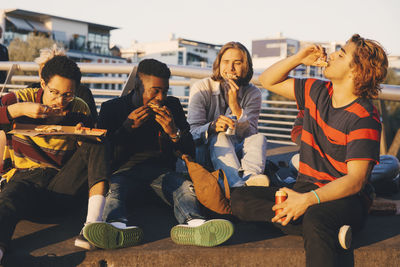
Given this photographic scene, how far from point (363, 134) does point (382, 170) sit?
5.27 ft

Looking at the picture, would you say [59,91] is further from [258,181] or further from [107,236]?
[258,181]

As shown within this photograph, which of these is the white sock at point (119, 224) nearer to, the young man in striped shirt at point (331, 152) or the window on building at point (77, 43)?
the young man in striped shirt at point (331, 152)

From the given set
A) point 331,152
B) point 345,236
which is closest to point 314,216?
point 345,236

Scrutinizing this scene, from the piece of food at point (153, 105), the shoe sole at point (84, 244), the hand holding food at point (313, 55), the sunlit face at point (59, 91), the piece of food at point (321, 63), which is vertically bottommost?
the shoe sole at point (84, 244)

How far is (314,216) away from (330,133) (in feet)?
2.08

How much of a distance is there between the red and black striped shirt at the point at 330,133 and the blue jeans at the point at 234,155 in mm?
557

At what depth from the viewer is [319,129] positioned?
2.92 m

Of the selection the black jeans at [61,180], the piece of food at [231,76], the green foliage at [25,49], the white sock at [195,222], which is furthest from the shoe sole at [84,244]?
the green foliage at [25,49]

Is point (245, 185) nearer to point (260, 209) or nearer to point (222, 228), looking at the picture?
point (260, 209)

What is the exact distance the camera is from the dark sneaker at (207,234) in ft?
8.18

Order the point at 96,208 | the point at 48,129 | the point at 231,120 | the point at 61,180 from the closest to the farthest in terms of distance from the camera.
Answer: the point at 96,208
the point at 48,129
the point at 61,180
the point at 231,120

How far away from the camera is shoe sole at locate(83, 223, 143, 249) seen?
2389mm

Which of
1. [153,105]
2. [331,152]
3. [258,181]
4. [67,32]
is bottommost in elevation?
[258,181]

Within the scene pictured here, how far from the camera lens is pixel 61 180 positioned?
9.31ft
